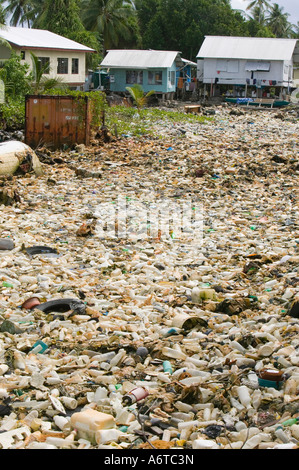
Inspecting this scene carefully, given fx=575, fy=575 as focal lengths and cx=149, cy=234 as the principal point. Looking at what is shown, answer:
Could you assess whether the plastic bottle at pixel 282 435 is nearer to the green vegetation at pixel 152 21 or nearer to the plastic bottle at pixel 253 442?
the plastic bottle at pixel 253 442

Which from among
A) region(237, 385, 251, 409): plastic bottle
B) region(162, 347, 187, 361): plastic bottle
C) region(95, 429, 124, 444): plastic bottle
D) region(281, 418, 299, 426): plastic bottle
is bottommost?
region(95, 429, 124, 444): plastic bottle

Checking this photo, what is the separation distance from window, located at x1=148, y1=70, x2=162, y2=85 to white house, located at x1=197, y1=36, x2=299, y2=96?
375 cm

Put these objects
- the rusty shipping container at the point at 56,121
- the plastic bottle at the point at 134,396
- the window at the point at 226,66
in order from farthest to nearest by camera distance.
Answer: the window at the point at 226,66, the rusty shipping container at the point at 56,121, the plastic bottle at the point at 134,396

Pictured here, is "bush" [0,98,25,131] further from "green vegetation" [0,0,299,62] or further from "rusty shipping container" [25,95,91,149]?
"green vegetation" [0,0,299,62]

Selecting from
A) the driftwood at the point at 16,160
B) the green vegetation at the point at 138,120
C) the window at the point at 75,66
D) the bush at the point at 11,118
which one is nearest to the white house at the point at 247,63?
the window at the point at 75,66

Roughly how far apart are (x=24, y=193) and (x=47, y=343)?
23.8 ft

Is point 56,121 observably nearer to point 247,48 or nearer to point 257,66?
point 257,66

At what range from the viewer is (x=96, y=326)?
6.04 meters

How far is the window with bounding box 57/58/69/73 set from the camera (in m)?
36.6

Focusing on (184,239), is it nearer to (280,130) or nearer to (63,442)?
(63,442)

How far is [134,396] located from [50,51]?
33533 millimetres

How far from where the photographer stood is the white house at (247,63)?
45062mm

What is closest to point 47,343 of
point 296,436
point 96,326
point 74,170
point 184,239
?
point 96,326

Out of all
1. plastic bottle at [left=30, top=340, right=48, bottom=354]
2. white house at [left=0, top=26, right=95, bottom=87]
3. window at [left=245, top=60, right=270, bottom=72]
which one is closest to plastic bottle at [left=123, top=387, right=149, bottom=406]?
plastic bottle at [left=30, top=340, right=48, bottom=354]
